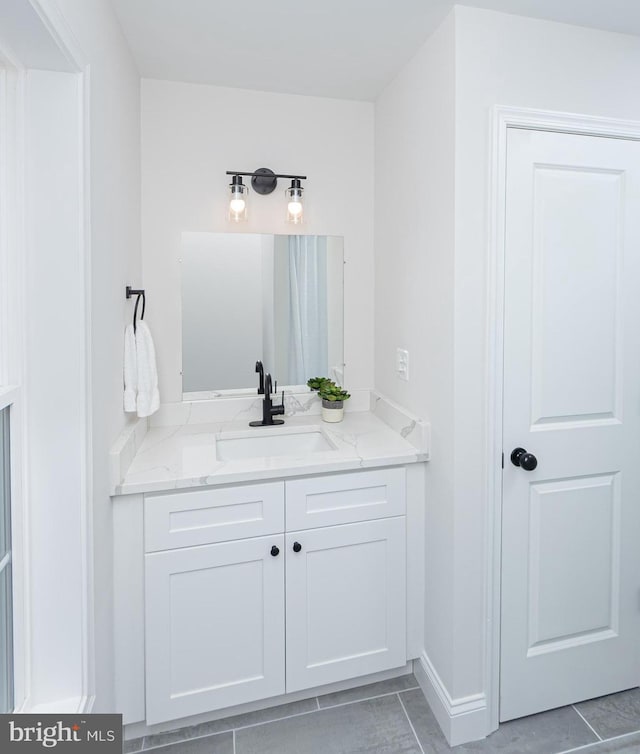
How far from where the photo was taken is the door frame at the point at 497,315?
152 centimetres

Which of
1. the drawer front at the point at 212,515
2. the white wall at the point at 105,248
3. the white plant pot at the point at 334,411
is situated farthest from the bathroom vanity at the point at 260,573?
the white plant pot at the point at 334,411

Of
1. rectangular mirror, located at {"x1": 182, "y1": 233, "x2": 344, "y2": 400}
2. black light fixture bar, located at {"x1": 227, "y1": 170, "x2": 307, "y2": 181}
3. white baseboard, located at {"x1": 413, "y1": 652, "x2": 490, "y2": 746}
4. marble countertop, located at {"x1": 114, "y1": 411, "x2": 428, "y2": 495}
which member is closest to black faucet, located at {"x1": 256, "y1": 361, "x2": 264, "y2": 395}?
rectangular mirror, located at {"x1": 182, "y1": 233, "x2": 344, "y2": 400}

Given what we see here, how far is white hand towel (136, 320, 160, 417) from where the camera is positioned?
1.76m

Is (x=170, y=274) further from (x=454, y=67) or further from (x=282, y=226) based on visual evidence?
(x=454, y=67)

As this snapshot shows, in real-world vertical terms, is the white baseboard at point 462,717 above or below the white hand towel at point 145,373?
below

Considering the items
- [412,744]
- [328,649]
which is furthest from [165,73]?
[412,744]

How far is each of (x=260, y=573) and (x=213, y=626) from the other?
23cm

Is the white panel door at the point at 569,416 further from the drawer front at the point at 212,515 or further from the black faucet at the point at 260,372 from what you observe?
the black faucet at the point at 260,372

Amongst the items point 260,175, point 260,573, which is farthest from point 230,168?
point 260,573

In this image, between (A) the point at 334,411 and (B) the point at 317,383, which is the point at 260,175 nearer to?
(B) the point at 317,383

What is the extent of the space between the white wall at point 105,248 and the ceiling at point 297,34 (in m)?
0.17

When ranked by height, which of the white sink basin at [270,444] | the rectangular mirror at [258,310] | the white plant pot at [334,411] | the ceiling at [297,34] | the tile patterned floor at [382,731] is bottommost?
the tile patterned floor at [382,731]

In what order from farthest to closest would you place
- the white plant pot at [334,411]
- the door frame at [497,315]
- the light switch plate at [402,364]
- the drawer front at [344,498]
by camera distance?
the white plant pot at [334,411]
the light switch plate at [402,364]
the drawer front at [344,498]
the door frame at [497,315]

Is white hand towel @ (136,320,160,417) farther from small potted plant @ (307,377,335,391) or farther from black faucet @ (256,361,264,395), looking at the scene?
small potted plant @ (307,377,335,391)
